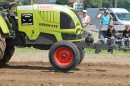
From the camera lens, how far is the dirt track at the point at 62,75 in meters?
8.37

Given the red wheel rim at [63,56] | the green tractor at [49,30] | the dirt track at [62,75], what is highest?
the green tractor at [49,30]

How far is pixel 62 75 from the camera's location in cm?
955

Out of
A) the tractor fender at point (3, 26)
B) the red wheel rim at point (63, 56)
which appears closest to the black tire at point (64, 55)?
the red wheel rim at point (63, 56)

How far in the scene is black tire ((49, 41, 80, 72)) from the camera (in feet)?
32.1

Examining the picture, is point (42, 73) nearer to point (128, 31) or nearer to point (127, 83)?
point (127, 83)

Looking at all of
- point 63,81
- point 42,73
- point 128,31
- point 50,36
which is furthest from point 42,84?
point 128,31

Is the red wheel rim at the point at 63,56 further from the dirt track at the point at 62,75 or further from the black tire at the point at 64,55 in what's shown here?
the dirt track at the point at 62,75

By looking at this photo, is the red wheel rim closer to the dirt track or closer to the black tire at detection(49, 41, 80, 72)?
the black tire at detection(49, 41, 80, 72)

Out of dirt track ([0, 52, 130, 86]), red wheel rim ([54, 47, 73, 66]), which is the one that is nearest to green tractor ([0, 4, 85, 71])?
red wheel rim ([54, 47, 73, 66])

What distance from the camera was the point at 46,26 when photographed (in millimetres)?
10164

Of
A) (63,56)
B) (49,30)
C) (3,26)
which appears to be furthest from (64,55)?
(3,26)

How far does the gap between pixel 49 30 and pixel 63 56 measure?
0.80 m

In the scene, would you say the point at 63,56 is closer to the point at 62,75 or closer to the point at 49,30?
the point at 62,75

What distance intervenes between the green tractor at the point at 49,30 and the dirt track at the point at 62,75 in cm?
47
